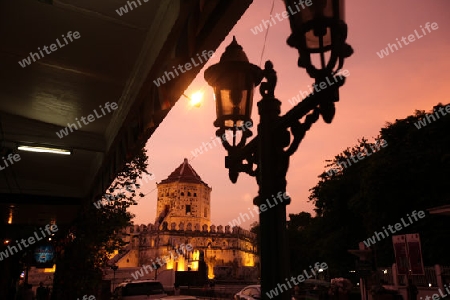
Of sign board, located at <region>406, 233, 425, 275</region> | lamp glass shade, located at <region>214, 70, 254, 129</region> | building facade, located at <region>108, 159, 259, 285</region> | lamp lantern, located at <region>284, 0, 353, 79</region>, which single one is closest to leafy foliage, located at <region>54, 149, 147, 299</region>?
lamp glass shade, located at <region>214, 70, 254, 129</region>

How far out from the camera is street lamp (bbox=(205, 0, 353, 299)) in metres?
2.11

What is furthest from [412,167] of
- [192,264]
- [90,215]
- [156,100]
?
[192,264]

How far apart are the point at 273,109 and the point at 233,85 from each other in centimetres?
50

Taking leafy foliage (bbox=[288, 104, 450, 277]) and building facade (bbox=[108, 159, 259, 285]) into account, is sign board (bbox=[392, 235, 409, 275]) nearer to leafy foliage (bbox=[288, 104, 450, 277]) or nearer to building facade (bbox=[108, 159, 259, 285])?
leafy foliage (bbox=[288, 104, 450, 277])

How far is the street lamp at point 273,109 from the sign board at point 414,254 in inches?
573

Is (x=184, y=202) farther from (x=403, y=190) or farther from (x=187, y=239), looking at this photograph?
(x=403, y=190)

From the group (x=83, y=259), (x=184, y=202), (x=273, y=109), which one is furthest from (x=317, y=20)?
(x=184, y=202)

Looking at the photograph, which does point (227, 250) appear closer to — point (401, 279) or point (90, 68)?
point (401, 279)

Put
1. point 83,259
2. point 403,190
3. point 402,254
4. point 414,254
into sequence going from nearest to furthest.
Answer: point 83,259 < point 414,254 < point 402,254 < point 403,190

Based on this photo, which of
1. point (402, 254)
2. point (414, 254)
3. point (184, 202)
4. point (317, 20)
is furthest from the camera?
point (184, 202)

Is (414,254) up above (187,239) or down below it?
below

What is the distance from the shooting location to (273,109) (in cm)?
312

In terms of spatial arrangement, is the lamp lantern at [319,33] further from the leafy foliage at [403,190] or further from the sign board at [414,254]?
the leafy foliage at [403,190]

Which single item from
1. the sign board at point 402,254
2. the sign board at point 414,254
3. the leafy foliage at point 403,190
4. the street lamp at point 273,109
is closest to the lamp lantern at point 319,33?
the street lamp at point 273,109
